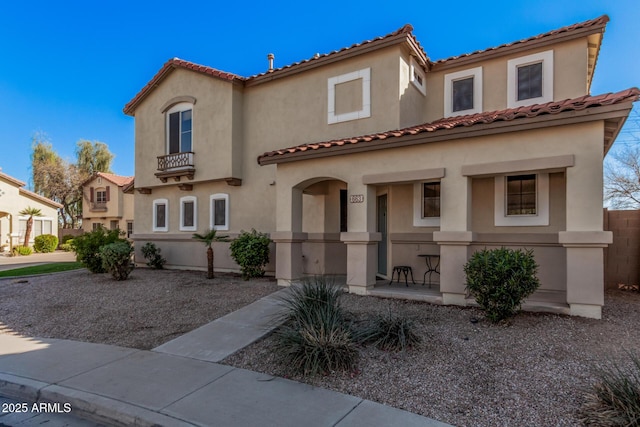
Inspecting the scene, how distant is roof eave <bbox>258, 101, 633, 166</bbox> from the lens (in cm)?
678

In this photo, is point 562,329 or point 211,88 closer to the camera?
point 562,329

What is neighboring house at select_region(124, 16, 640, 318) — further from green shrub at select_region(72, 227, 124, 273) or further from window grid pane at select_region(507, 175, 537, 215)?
green shrub at select_region(72, 227, 124, 273)

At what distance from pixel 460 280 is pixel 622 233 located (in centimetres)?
568

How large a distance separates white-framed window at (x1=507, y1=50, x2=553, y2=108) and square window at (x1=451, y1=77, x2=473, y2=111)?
1.10 meters

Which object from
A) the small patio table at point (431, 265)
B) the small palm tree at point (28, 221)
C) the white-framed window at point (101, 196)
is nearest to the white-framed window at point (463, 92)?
the small patio table at point (431, 265)

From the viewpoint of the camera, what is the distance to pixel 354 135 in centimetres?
1181

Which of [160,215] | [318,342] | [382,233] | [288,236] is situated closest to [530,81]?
[382,233]

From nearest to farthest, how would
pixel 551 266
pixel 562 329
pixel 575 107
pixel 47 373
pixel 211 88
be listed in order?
pixel 47 373 → pixel 562 329 → pixel 575 107 → pixel 551 266 → pixel 211 88

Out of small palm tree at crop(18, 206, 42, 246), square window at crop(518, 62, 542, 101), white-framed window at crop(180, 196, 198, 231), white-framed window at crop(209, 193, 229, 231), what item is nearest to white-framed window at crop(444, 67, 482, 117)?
square window at crop(518, 62, 542, 101)

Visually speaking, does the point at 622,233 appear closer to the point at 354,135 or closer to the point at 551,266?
the point at 551,266

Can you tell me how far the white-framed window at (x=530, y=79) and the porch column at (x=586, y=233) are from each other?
440 centimetres

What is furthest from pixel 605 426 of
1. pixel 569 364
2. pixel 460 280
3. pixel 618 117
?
Answer: pixel 618 117

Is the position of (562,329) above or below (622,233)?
below

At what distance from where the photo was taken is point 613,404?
3912mm
